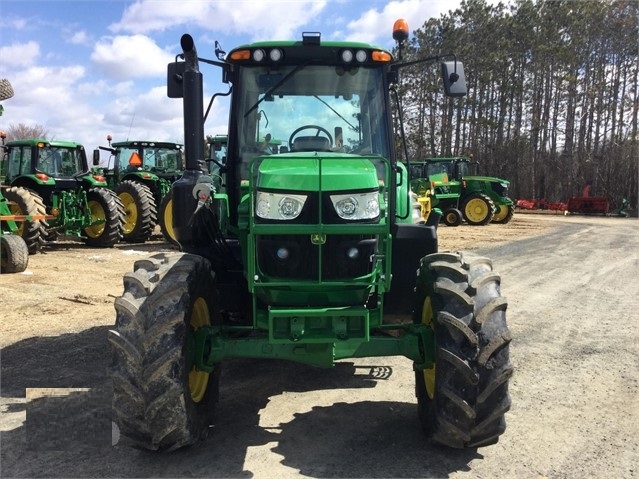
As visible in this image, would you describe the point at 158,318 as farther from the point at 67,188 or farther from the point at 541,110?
the point at 541,110

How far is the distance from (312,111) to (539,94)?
3723cm

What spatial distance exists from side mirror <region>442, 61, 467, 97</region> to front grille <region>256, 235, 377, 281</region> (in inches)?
64.0

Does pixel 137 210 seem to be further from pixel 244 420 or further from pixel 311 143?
pixel 244 420

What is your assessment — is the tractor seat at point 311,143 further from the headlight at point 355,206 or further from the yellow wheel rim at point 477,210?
the yellow wheel rim at point 477,210

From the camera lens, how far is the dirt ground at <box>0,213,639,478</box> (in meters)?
3.33

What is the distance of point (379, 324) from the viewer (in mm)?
3799

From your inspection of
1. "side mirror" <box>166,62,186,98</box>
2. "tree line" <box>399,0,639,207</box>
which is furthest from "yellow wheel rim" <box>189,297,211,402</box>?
"tree line" <box>399,0,639,207</box>

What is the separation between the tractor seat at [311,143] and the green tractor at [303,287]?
1cm

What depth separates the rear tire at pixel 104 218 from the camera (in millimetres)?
13281

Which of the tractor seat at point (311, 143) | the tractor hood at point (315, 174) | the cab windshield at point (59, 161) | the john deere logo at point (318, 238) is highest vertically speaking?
the cab windshield at point (59, 161)

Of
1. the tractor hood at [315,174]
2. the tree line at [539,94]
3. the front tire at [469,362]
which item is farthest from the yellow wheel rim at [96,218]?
the tree line at [539,94]

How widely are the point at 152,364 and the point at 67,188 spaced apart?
1160cm

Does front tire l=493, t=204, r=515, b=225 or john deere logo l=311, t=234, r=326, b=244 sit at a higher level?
john deere logo l=311, t=234, r=326, b=244

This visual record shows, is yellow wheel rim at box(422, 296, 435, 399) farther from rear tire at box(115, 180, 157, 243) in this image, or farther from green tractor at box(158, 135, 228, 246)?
rear tire at box(115, 180, 157, 243)
